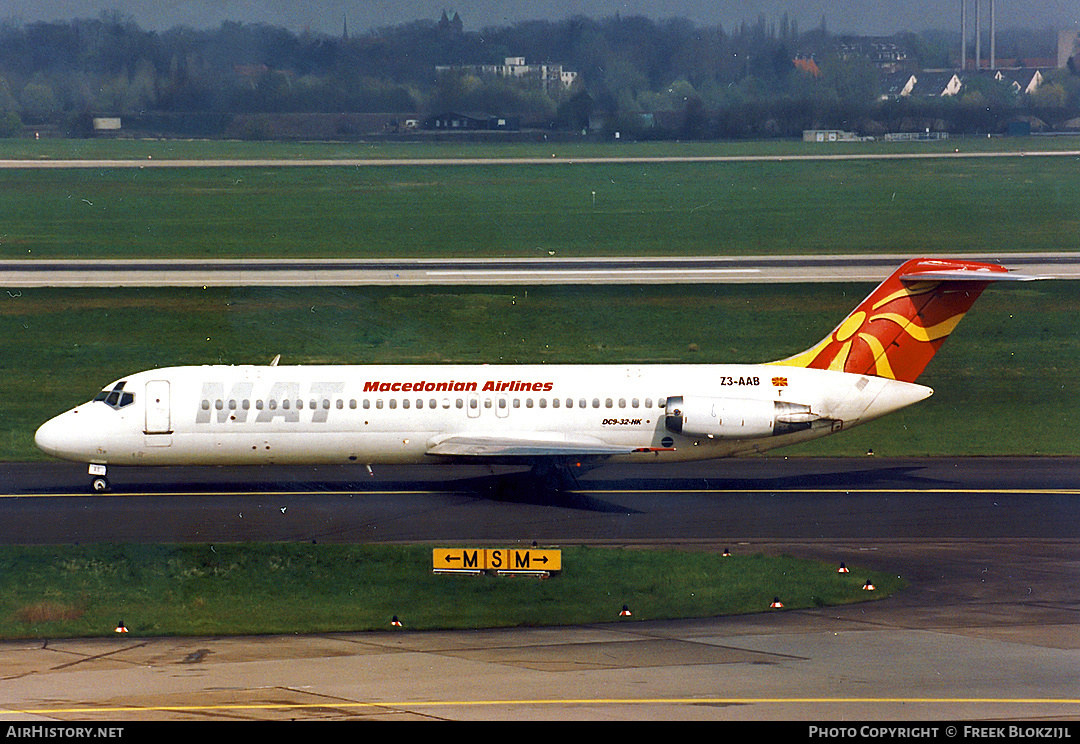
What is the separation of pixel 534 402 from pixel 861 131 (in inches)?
1855

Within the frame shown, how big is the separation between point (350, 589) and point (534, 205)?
63079mm

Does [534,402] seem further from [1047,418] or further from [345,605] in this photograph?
[1047,418]

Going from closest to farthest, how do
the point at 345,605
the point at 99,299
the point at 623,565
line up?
the point at 345,605 < the point at 623,565 < the point at 99,299

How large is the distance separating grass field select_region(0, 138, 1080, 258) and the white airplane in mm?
36645

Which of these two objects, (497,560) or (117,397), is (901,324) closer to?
(497,560)

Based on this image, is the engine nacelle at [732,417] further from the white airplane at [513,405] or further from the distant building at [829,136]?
the distant building at [829,136]

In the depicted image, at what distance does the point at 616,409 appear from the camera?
110 ft

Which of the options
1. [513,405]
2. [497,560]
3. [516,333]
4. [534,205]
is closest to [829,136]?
[534,205]

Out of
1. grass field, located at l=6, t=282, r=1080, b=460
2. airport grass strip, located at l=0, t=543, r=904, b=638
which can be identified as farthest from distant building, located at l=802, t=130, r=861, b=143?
airport grass strip, located at l=0, t=543, r=904, b=638

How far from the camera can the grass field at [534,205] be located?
241 feet

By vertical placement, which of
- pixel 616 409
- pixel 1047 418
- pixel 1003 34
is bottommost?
pixel 1047 418

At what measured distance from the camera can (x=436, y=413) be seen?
33.8m

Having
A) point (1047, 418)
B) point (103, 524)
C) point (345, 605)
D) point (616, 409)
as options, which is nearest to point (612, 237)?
point (1047, 418)

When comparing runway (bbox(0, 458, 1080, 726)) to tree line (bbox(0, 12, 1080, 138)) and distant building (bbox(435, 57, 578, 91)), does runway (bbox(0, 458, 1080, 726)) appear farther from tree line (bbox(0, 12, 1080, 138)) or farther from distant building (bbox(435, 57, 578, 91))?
distant building (bbox(435, 57, 578, 91))
